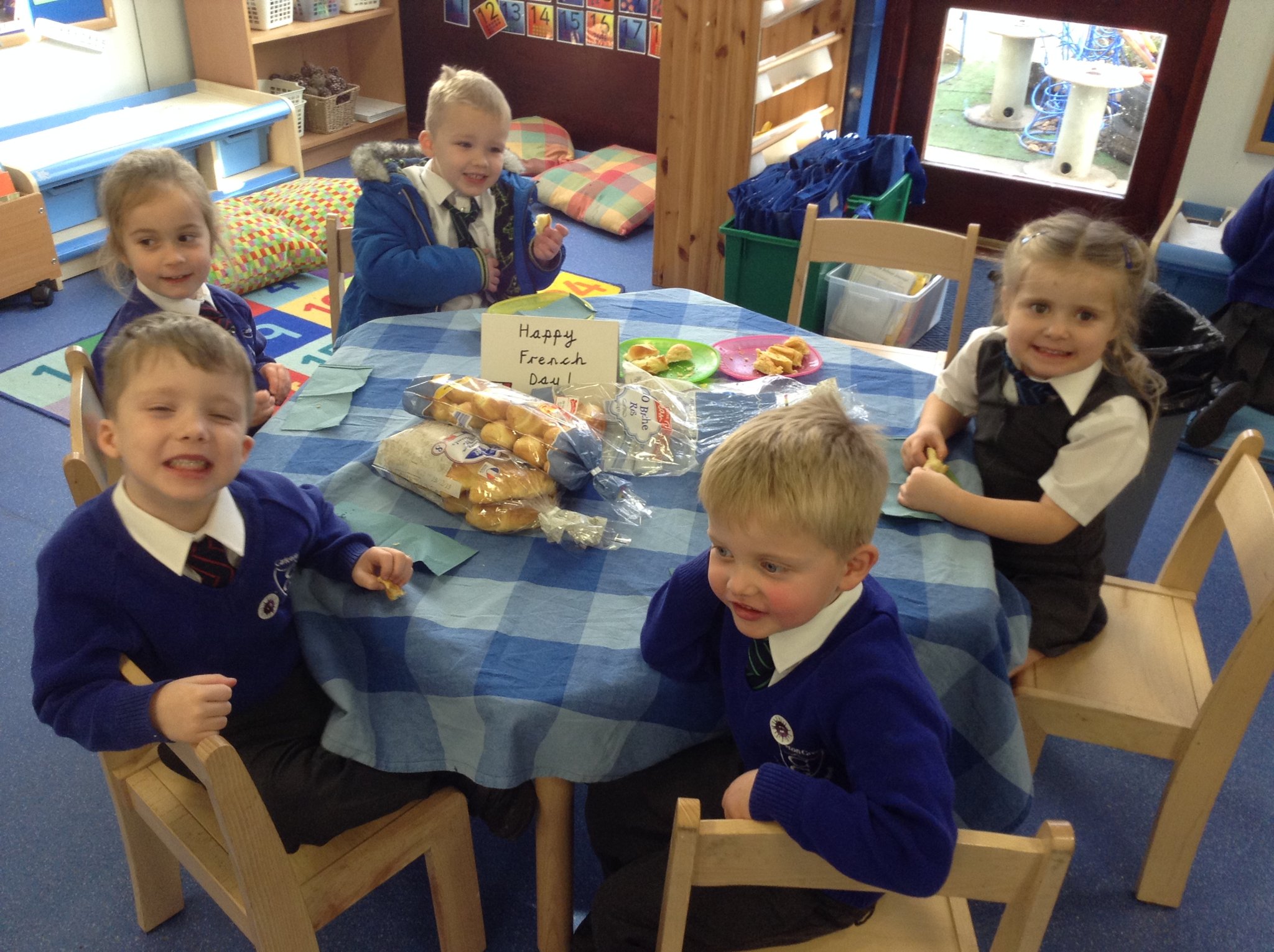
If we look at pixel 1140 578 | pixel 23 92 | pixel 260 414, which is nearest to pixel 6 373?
pixel 23 92

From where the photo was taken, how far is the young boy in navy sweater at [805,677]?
96 cm

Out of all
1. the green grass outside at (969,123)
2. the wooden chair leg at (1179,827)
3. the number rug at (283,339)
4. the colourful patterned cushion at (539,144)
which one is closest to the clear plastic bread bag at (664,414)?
the wooden chair leg at (1179,827)

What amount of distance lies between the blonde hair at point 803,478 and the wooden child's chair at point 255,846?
1.76 feet

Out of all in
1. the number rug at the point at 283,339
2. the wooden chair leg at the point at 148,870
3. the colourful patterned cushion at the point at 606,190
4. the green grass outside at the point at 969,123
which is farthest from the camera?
the colourful patterned cushion at the point at 606,190

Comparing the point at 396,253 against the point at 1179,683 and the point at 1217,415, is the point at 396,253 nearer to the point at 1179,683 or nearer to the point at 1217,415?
the point at 1179,683

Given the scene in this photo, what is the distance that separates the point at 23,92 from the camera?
388 centimetres

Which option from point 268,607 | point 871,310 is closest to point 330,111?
point 871,310

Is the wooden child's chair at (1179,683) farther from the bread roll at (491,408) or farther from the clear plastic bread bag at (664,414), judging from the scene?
the bread roll at (491,408)

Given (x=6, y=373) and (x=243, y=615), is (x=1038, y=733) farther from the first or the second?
(x=6, y=373)

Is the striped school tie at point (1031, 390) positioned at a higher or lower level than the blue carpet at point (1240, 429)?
higher

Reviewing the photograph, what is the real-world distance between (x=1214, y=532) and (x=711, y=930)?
1.12 meters

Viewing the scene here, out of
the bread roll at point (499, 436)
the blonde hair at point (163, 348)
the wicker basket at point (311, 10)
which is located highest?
the blonde hair at point (163, 348)

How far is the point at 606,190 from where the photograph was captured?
4254 mm

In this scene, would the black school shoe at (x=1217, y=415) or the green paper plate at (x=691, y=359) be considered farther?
the black school shoe at (x=1217, y=415)
